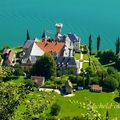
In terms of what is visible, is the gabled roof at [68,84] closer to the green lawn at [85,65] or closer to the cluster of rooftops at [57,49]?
the cluster of rooftops at [57,49]

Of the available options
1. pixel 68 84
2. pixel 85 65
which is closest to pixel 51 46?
pixel 85 65

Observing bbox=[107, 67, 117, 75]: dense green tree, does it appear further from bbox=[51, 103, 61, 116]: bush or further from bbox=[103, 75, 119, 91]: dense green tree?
bbox=[51, 103, 61, 116]: bush

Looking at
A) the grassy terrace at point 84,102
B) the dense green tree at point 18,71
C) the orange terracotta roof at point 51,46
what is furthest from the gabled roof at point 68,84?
the orange terracotta roof at point 51,46

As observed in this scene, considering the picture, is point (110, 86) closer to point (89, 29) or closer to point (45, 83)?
point (45, 83)

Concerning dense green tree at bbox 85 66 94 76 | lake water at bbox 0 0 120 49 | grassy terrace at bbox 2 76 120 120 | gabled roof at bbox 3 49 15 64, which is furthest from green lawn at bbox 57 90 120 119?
lake water at bbox 0 0 120 49

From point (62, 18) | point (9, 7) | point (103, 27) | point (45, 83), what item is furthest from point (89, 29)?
point (45, 83)

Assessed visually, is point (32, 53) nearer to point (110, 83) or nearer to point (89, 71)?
point (89, 71)

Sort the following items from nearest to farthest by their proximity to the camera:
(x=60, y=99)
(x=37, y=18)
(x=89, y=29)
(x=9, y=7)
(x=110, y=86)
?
(x=60, y=99) → (x=110, y=86) → (x=89, y=29) → (x=37, y=18) → (x=9, y=7)
